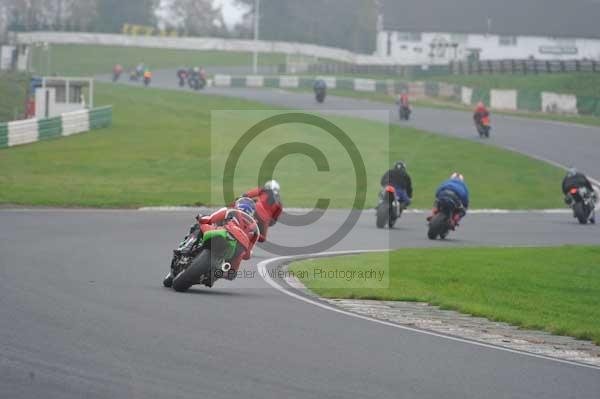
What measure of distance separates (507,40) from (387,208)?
82307 mm

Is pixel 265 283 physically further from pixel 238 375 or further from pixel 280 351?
pixel 238 375

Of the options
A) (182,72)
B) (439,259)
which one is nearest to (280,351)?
(439,259)

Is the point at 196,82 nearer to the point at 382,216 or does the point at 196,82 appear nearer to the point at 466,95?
the point at 466,95

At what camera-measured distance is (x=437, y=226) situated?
20000 millimetres

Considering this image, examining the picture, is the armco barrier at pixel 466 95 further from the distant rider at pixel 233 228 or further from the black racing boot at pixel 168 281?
the black racing boot at pixel 168 281

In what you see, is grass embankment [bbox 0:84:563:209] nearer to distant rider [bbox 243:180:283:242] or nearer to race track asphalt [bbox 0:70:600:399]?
distant rider [bbox 243:180:283:242]

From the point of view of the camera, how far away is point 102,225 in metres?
19.5

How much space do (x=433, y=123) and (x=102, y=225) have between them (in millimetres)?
31986

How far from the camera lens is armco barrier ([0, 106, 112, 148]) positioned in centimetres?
3459

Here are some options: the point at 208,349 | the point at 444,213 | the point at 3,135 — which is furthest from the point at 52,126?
the point at 208,349

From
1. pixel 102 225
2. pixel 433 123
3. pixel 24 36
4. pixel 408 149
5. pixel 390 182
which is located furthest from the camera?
pixel 24 36

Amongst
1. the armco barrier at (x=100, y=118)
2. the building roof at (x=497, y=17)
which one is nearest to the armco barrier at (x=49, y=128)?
the armco barrier at (x=100, y=118)

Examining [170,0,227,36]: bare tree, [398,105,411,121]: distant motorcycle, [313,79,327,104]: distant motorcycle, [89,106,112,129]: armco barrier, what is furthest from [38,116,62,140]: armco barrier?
[170,0,227,36]: bare tree

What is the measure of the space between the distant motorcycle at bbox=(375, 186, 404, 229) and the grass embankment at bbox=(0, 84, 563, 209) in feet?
17.9
